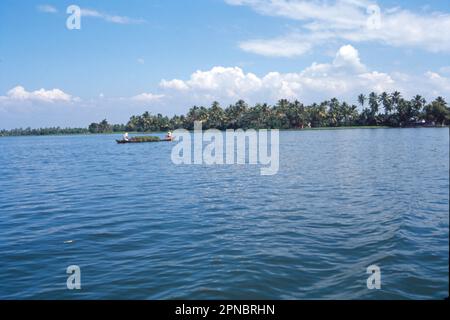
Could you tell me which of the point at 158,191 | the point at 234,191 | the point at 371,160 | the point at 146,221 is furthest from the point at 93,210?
the point at 371,160

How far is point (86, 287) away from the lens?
10.8 metres

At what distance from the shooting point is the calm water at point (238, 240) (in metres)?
10.5

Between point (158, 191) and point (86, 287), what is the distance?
1681cm

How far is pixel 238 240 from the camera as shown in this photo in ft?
48.3

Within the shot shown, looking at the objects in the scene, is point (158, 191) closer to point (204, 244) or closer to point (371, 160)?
point (204, 244)

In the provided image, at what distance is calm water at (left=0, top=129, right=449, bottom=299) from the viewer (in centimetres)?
1049
